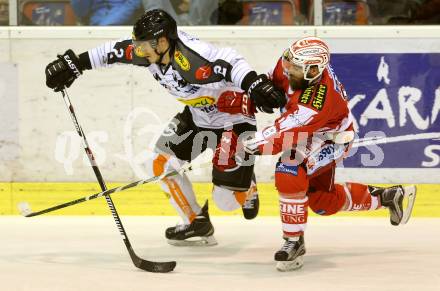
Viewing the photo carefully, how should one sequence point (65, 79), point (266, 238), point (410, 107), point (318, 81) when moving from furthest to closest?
point (410, 107) → point (266, 238) → point (65, 79) → point (318, 81)

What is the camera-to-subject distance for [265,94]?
14.0ft

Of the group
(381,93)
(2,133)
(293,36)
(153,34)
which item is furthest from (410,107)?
(2,133)

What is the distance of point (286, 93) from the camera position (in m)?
4.48

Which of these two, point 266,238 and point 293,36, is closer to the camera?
point 266,238

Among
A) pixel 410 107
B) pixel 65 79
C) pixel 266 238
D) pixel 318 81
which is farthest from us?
pixel 410 107

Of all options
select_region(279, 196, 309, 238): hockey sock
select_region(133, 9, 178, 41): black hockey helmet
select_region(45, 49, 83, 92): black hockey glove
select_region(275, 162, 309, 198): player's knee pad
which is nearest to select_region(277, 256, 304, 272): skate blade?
select_region(279, 196, 309, 238): hockey sock

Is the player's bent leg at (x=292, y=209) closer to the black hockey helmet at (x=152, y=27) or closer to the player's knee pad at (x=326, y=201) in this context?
the player's knee pad at (x=326, y=201)

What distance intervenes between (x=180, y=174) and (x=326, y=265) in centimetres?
99

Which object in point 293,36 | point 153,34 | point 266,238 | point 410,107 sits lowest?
point 266,238

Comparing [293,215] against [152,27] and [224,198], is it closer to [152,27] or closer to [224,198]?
[224,198]

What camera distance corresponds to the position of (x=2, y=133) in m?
6.04

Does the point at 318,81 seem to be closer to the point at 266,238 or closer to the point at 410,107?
the point at 266,238

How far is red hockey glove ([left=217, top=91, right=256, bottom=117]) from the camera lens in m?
4.74

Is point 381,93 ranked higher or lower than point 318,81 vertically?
lower
